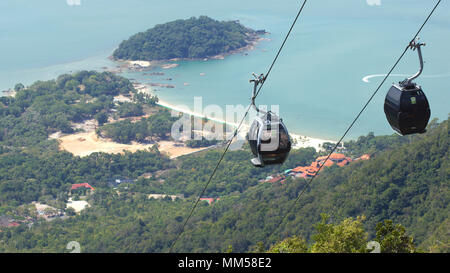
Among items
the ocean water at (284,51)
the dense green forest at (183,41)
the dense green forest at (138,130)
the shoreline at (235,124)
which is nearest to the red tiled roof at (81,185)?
the dense green forest at (138,130)

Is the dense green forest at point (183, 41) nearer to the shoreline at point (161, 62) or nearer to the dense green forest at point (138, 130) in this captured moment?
the shoreline at point (161, 62)

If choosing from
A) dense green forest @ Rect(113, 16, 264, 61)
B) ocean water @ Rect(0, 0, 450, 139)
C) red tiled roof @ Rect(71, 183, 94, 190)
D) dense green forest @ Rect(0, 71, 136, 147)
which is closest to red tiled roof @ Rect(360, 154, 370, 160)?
ocean water @ Rect(0, 0, 450, 139)

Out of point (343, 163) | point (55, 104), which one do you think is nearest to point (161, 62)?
point (55, 104)

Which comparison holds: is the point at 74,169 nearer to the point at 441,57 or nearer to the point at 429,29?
the point at 441,57

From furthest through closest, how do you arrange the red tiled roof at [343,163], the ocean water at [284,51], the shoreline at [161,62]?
the shoreline at [161,62], the ocean water at [284,51], the red tiled roof at [343,163]

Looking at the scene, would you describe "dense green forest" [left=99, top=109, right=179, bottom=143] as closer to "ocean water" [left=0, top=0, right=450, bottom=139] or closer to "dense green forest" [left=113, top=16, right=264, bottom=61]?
"ocean water" [left=0, top=0, right=450, bottom=139]

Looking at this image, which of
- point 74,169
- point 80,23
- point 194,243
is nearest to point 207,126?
point 74,169

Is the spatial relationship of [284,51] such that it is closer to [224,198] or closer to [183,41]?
[183,41]
